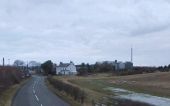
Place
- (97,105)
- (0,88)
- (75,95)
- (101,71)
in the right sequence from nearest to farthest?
(97,105), (75,95), (0,88), (101,71)

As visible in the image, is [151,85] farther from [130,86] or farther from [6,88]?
[6,88]

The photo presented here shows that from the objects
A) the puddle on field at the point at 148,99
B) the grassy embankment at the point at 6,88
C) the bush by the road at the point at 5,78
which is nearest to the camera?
the puddle on field at the point at 148,99

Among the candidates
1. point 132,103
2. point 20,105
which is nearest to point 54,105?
point 20,105

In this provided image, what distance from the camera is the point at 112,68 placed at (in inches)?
7613

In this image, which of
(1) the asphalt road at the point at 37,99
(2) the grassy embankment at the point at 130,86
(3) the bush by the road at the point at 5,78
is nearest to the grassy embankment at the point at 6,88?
(3) the bush by the road at the point at 5,78

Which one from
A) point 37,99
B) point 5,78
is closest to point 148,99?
point 37,99

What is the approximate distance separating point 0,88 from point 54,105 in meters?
15.5

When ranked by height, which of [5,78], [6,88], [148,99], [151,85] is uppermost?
[5,78]

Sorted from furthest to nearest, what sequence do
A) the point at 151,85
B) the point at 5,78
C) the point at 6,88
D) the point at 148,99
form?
1. the point at 151,85
2. the point at 6,88
3. the point at 5,78
4. the point at 148,99

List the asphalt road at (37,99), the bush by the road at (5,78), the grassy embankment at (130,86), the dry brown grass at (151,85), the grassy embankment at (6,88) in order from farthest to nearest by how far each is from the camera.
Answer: the dry brown grass at (151,85) < the grassy embankment at (130,86) < the bush by the road at (5,78) < the grassy embankment at (6,88) < the asphalt road at (37,99)

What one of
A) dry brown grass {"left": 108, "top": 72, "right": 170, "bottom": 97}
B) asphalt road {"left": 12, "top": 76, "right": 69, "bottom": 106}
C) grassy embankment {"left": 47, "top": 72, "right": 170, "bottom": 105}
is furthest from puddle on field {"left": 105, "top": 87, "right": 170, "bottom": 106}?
asphalt road {"left": 12, "top": 76, "right": 69, "bottom": 106}

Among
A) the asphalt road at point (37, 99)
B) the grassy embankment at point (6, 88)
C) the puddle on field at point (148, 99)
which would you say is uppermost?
the grassy embankment at point (6, 88)

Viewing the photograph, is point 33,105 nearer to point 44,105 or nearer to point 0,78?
point 44,105

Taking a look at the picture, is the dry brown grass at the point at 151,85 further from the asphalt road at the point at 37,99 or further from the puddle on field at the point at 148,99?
the asphalt road at the point at 37,99
